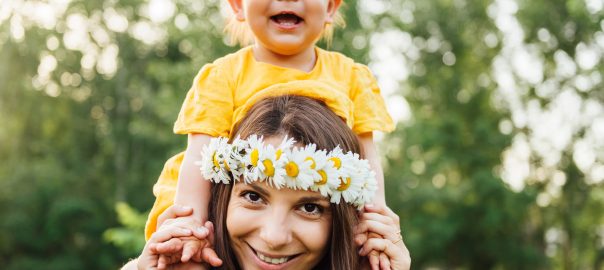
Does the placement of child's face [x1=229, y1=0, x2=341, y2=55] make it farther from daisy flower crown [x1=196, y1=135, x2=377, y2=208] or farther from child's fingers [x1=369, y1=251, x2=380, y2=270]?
child's fingers [x1=369, y1=251, x2=380, y2=270]

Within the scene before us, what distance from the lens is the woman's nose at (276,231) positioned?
2.96m

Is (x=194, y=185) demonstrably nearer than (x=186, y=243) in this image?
No

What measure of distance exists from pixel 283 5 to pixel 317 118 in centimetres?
58

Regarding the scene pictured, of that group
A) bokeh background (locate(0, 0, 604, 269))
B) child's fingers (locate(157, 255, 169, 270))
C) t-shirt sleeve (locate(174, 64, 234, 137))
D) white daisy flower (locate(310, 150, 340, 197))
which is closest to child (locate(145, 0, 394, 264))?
t-shirt sleeve (locate(174, 64, 234, 137))

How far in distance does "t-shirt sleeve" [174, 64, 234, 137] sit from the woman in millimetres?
109

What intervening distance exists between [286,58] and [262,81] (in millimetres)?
209

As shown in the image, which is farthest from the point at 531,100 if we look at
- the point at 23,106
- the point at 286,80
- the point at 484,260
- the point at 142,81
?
the point at 286,80

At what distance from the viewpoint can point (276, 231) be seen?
297 cm

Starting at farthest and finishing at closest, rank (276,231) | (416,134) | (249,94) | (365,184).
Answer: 1. (416,134)
2. (249,94)
3. (365,184)
4. (276,231)

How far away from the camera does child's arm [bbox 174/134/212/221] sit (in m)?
3.24

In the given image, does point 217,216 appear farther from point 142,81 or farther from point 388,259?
→ point 142,81

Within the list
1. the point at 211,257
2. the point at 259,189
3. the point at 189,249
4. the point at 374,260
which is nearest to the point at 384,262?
the point at 374,260

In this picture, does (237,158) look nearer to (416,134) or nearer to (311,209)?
(311,209)

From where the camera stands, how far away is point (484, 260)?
31531 millimetres
